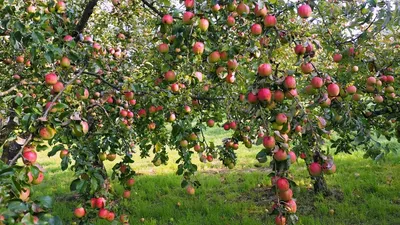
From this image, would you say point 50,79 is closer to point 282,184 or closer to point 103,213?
point 103,213

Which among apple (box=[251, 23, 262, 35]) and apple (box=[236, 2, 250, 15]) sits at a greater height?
apple (box=[236, 2, 250, 15])

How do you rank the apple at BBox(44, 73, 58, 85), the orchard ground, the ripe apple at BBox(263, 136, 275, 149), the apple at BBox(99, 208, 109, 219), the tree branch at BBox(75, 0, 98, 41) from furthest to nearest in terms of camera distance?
the orchard ground
the tree branch at BBox(75, 0, 98, 41)
the apple at BBox(99, 208, 109, 219)
the apple at BBox(44, 73, 58, 85)
the ripe apple at BBox(263, 136, 275, 149)

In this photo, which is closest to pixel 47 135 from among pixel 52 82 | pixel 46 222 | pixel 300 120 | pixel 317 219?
pixel 46 222

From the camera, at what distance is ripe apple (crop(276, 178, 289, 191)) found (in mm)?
1303

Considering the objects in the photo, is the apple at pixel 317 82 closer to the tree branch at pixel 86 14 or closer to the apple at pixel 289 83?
the apple at pixel 289 83

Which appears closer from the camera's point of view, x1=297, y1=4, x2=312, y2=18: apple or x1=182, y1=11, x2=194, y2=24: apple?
x1=182, y1=11, x2=194, y2=24: apple

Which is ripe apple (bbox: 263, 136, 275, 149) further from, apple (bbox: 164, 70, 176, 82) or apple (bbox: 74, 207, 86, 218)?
apple (bbox: 74, 207, 86, 218)

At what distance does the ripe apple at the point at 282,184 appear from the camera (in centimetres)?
130

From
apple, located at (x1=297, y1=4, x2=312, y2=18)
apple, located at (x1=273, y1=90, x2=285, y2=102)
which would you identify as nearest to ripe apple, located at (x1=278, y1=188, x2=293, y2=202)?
apple, located at (x1=273, y1=90, x2=285, y2=102)

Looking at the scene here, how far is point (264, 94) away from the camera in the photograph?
1329mm

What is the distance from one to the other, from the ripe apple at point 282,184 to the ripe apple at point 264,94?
0.29 metres

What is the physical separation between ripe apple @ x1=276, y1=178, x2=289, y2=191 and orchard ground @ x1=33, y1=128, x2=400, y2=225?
2739 mm

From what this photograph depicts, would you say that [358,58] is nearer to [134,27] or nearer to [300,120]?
[300,120]

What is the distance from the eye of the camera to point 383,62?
113 inches
